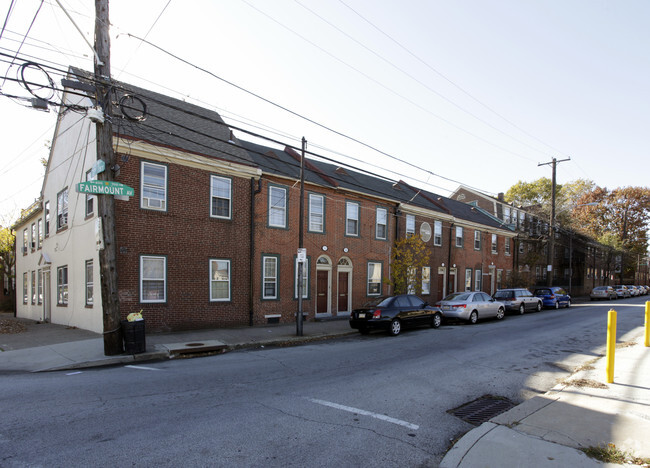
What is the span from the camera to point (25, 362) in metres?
9.91

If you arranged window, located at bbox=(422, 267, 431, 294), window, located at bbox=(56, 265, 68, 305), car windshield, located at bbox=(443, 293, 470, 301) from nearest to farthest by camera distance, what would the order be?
window, located at bbox=(56, 265, 68, 305) < car windshield, located at bbox=(443, 293, 470, 301) < window, located at bbox=(422, 267, 431, 294)

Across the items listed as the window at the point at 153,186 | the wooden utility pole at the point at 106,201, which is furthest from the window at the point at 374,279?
the wooden utility pole at the point at 106,201

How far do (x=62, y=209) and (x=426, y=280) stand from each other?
20.4 metres

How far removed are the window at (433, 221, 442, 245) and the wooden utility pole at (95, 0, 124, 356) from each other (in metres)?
20.8

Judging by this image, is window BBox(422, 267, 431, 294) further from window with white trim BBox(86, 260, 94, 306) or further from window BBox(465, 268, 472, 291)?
window with white trim BBox(86, 260, 94, 306)

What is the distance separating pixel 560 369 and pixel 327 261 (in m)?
12.0

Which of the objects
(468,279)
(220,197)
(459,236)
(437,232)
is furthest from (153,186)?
(468,279)

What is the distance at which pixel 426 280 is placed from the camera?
25.8m

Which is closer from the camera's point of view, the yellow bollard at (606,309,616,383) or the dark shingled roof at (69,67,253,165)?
the yellow bollard at (606,309,616,383)

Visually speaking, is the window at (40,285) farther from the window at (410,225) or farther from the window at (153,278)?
the window at (410,225)

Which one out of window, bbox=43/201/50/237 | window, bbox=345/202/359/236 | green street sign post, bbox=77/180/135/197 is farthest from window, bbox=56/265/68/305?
window, bbox=345/202/359/236

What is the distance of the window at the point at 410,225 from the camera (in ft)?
79.9

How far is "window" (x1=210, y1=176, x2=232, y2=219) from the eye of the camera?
51.0 feet

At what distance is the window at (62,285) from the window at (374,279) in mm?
14443
